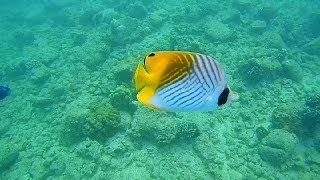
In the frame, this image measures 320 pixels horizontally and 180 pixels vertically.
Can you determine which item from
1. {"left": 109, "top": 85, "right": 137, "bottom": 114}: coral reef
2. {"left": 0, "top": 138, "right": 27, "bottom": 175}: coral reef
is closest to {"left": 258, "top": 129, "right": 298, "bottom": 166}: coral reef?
{"left": 109, "top": 85, "right": 137, "bottom": 114}: coral reef

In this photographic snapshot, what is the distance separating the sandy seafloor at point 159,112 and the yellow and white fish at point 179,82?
3.24 m

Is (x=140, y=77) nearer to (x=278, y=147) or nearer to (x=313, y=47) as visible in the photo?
(x=278, y=147)

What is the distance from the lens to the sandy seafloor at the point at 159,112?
22.8 feet

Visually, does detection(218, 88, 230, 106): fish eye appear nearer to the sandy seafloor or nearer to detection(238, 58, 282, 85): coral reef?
the sandy seafloor

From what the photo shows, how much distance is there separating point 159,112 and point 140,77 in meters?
5.54

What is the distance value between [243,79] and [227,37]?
2562 mm

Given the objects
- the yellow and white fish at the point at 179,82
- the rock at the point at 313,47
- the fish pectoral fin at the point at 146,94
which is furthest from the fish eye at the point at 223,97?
the rock at the point at 313,47

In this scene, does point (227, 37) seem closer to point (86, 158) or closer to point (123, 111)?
point (123, 111)

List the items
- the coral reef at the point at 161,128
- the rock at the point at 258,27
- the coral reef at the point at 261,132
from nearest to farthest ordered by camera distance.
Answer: the coral reef at the point at 161,128
the coral reef at the point at 261,132
the rock at the point at 258,27

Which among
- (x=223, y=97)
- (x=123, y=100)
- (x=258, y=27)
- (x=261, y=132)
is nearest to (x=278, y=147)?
(x=261, y=132)

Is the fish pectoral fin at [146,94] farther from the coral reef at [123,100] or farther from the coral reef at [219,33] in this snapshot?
the coral reef at [219,33]

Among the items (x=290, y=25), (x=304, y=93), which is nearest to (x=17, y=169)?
(x=304, y=93)

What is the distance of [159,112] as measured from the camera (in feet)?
23.7

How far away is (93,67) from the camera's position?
34.9 feet
